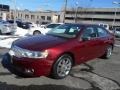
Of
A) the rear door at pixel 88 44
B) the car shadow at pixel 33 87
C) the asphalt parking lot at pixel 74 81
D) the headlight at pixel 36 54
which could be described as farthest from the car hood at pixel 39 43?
the car shadow at pixel 33 87

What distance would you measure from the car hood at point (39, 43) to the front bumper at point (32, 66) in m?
0.33

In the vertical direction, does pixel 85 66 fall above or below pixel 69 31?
below

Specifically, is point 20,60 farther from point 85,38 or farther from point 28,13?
point 28,13

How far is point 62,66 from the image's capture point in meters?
6.69

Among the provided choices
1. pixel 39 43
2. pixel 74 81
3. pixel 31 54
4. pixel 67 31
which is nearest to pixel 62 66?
pixel 74 81

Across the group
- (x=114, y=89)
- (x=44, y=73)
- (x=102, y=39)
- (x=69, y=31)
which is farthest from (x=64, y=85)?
(x=102, y=39)

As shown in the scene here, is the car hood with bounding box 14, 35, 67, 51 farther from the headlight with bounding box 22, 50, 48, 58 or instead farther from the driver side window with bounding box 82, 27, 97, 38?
the driver side window with bounding box 82, 27, 97, 38

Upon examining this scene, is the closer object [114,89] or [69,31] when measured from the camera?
[114,89]

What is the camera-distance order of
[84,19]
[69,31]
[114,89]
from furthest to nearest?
[84,19] → [69,31] → [114,89]

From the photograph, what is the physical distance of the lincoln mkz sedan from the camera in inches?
241

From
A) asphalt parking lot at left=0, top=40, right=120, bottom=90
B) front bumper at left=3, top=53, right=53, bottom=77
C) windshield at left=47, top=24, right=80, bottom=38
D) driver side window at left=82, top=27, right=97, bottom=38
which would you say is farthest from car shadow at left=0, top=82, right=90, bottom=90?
driver side window at left=82, top=27, right=97, bottom=38

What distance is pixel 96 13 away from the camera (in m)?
102

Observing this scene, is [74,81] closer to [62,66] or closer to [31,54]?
[62,66]

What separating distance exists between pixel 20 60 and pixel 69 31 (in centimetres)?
224
